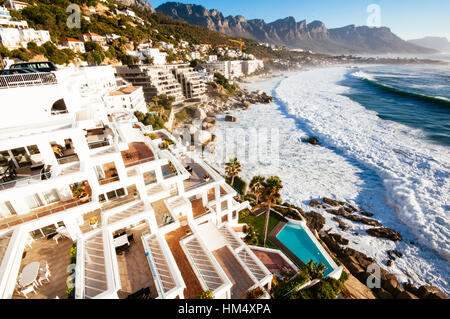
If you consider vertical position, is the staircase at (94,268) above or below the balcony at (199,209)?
above

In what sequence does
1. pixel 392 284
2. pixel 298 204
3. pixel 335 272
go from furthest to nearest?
pixel 298 204
pixel 392 284
pixel 335 272

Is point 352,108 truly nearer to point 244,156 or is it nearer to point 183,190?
point 244,156

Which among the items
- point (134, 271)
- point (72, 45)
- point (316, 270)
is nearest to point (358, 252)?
point (316, 270)

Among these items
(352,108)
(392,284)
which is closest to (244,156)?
(392,284)

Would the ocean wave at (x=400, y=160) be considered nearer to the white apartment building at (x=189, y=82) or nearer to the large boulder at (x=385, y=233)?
the large boulder at (x=385, y=233)

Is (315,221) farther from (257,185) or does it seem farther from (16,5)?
(16,5)

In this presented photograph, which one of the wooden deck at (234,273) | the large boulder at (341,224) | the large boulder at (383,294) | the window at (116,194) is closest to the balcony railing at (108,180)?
the window at (116,194)

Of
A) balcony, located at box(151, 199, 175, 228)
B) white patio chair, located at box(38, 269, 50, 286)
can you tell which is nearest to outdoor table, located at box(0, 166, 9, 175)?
white patio chair, located at box(38, 269, 50, 286)

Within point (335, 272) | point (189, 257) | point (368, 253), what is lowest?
point (368, 253)
